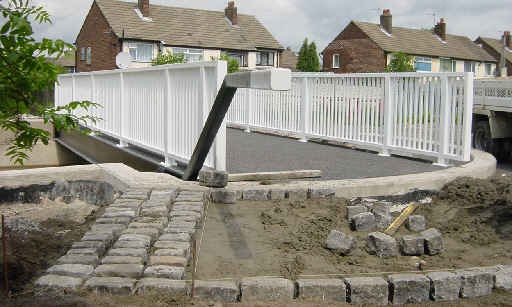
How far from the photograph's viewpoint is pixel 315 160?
32.0 ft

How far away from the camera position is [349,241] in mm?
4805

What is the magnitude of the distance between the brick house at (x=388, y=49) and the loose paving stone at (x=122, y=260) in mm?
50137

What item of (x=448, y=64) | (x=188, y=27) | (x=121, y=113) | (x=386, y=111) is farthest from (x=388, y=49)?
(x=121, y=113)

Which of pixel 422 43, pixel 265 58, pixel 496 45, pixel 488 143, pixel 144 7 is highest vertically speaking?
pixel 144 7

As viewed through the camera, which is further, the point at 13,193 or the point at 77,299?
the point at 13,193

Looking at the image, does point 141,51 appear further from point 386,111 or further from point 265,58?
point 386,111

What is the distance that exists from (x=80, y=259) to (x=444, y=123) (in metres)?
6.87

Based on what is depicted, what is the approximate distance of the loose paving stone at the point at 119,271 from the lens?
394 centimetres

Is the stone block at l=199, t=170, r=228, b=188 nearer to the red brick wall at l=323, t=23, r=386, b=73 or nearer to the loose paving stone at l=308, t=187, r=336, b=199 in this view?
the loose paving stone at l=308, t=187, r=336, b=199

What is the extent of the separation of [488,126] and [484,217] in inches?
320

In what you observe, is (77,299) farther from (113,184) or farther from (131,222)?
(113,184)

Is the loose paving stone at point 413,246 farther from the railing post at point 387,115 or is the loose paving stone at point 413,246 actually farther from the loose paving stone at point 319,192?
the railing post at point 387,115

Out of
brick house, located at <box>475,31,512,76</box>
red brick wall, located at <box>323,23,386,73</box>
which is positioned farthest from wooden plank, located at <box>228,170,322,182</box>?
brick house, located at <box>475,31,512,76</box>

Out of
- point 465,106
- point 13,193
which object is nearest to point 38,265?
point 13,193
